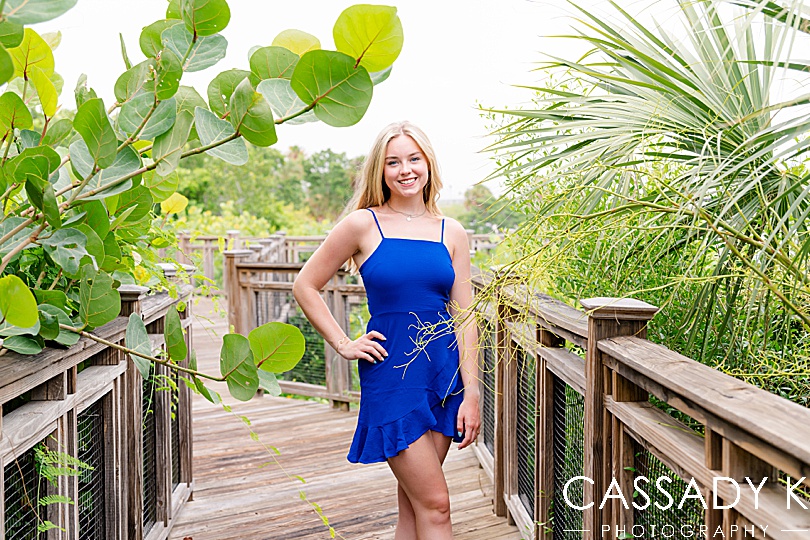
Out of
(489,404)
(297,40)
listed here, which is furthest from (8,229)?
(489,404)

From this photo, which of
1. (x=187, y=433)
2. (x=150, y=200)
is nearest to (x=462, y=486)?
(x=187, y=433)

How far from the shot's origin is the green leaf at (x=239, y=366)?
3.17 ft

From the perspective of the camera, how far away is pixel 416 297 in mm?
2033

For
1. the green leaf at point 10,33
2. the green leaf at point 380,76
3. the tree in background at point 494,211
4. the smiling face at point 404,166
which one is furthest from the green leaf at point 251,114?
the smiling face at point 404,166

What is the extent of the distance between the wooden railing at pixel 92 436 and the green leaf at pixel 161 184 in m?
0.40

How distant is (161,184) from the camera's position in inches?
51.1

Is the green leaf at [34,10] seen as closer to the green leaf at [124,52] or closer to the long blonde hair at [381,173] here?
the green leaf at [124,52]

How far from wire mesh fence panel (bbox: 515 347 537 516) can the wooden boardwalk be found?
0.89ft

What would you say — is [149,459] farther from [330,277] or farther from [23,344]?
[23,344]

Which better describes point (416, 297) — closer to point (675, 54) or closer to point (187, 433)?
point (675, 54)

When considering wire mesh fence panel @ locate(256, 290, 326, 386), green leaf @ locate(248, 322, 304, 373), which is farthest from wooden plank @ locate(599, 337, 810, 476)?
wire mesh fence panel @ locate(256, 290, 326, 386)

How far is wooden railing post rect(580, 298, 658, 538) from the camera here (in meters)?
1.65

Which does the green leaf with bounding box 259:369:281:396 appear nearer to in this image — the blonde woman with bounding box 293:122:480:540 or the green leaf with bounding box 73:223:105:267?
the green leaf with bounding box 73:223:105:267

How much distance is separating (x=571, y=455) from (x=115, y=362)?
1.36m
